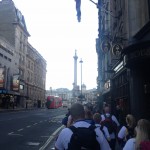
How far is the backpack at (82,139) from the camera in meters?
3.81

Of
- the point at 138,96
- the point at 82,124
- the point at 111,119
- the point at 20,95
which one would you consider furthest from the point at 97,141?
the point at 20,95

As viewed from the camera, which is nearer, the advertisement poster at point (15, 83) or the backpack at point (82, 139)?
the backpack at point (82, 139)

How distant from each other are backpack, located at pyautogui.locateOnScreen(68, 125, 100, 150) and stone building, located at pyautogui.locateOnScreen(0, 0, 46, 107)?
70.5m

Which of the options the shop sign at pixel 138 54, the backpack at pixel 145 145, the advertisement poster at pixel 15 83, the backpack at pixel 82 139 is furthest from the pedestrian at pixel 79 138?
the advertisement poster at pixel 15 83

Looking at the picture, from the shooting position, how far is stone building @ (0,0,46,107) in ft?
269

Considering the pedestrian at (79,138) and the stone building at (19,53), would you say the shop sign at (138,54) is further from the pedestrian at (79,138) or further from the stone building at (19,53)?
the stone building at (19,53)

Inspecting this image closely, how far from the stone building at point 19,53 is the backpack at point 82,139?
231 feet

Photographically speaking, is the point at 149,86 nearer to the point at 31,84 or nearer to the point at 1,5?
the point at 1,5

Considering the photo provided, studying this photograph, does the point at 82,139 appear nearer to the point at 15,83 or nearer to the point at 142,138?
the point at 142,138

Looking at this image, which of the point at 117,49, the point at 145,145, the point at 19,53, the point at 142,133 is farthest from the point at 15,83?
the point at 145,145

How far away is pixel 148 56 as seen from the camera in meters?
13.7

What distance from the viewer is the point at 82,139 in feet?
12.5

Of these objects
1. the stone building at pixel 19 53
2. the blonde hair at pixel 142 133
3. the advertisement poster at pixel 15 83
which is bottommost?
the blonde hair at pixel 142 133

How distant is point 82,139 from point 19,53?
84.8 meters
